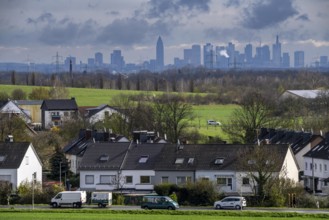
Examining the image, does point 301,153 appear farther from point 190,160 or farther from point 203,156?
point 190,160

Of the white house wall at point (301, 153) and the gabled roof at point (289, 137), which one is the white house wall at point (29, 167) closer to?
the gabled roof at point (289, 137)

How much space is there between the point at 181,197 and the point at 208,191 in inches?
67.8

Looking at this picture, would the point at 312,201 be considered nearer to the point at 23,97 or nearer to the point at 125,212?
the point at 125,212

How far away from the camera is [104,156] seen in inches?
2313

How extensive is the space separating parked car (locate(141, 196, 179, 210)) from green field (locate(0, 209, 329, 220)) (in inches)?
96.8

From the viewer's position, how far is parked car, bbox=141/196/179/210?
44.8m

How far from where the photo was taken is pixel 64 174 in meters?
66.0

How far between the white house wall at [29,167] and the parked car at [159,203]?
45.7 feet

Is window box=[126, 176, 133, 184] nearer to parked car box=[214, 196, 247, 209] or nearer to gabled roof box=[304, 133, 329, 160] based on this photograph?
parked car box=[214, 196, 247, 209]

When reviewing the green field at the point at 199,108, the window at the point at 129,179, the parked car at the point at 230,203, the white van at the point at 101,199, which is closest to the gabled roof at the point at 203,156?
the window at the point at 129,179

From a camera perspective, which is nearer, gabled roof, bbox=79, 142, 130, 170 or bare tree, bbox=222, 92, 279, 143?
gabled roof, bbox=79, 142, 130, 170

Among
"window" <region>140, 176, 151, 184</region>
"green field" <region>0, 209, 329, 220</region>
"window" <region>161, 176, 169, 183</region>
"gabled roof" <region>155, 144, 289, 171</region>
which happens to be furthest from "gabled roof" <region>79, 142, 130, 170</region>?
"green field" <region>0, 209, 329, 220</region>

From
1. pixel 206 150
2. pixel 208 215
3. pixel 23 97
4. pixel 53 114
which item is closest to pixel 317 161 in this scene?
pixel 206 150

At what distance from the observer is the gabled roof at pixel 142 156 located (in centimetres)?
5766
